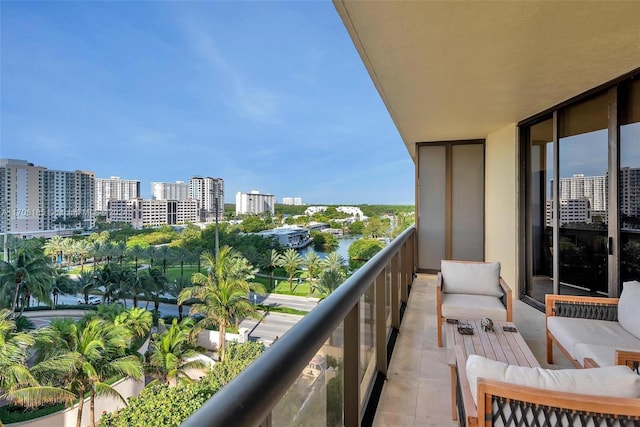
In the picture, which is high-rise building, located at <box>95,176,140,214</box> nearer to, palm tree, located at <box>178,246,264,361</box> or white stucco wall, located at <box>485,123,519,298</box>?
palm tree, located at <box>178,246,264,361</box>

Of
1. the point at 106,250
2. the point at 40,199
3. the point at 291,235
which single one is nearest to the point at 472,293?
the point at 291,235

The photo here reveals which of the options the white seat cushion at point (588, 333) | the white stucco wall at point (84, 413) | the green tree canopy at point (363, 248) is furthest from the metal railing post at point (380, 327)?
the white stucco wall at point (84, 413)

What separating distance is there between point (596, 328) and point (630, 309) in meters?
0.29

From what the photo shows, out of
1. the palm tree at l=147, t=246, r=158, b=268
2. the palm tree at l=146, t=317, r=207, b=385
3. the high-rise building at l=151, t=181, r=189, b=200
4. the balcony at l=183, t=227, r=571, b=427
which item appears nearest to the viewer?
the balcony at l=183, t=227, r=571, b=427

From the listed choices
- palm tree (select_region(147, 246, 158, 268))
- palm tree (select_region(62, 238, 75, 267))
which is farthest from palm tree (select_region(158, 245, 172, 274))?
palm tree (select_region(62, 238, 75, 267))

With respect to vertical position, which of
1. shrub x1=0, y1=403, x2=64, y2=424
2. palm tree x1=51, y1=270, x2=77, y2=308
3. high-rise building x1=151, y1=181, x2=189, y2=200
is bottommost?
shrub x1=0, y1=403, x2=64, y2=424

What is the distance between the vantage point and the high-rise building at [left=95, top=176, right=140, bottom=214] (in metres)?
24.9

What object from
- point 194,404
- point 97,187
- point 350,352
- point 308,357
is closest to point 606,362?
point 350,352

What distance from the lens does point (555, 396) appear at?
3.54 feet

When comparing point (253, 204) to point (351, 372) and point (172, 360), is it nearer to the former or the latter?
point (172, 360)

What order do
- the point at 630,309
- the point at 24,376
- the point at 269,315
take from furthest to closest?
1. the point at 269,315
2. the point at 24,376
3. the point at 630,309

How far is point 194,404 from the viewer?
413 inches

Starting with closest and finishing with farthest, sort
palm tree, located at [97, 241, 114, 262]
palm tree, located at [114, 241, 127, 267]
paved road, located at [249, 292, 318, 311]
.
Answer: palm tree, located at [97, 241, 114, 262]
palm tree, located at [114, 241, 127, 267]
paved road, located at [249, 292, 318, 311]

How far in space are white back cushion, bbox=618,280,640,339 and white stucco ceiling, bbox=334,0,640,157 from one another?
1938 millimetres
